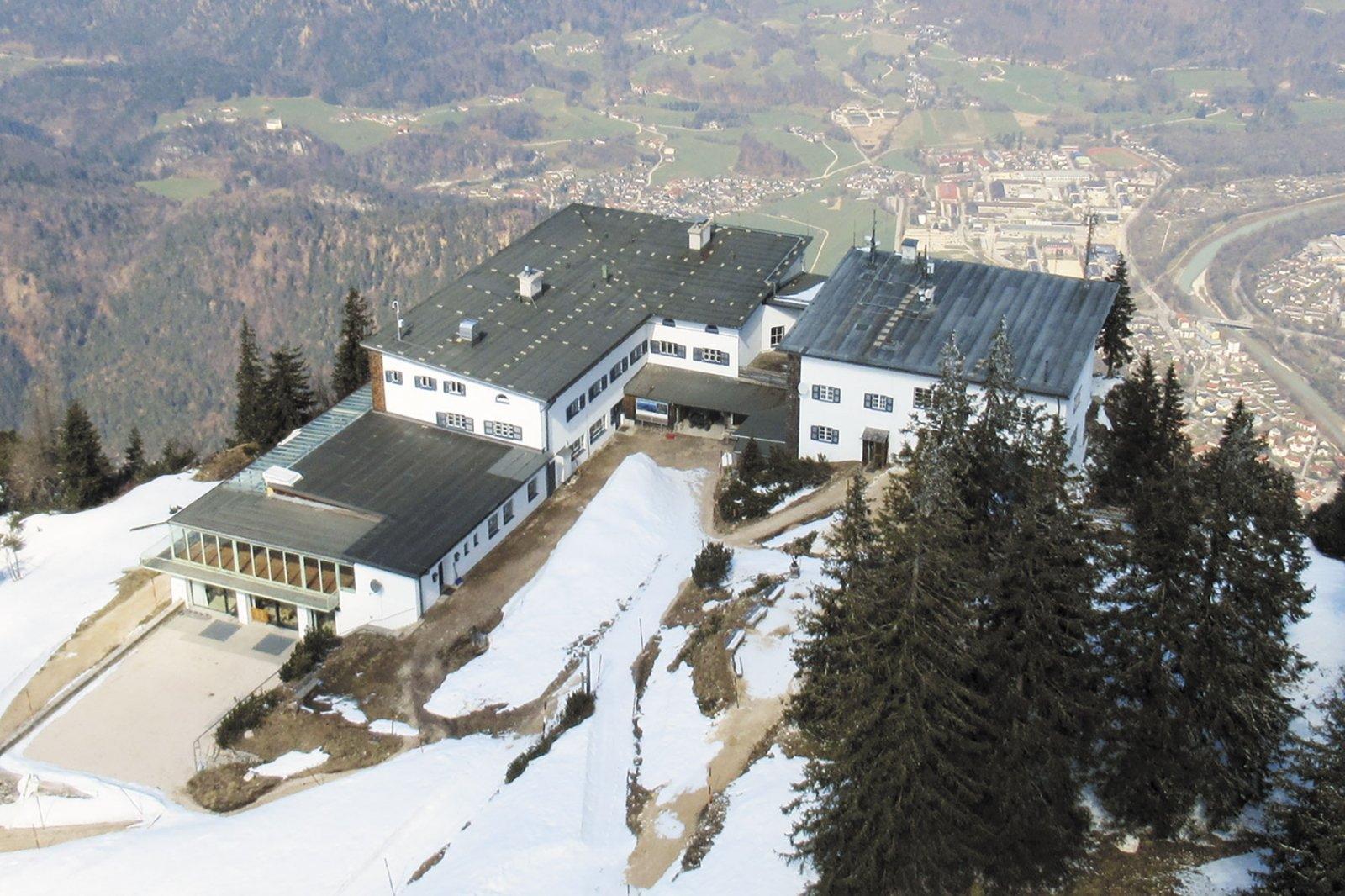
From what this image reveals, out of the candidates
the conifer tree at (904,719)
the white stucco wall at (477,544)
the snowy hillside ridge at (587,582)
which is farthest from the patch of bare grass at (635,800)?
the white stucco wall at (477,544)

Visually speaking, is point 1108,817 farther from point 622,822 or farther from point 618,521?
point 618,521

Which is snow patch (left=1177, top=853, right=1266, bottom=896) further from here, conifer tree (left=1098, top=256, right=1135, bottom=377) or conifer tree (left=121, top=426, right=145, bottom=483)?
conifer tree (left=121, top=426, right=145, bottom=483)

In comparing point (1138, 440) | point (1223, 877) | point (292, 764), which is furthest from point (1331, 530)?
point (292, 764)

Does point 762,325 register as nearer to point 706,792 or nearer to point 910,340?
point 910,340

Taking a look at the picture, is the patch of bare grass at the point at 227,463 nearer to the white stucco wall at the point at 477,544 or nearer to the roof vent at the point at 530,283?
the roof vent at the point at 530,283

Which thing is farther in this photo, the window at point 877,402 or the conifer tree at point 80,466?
the conifer tree at point 80,466

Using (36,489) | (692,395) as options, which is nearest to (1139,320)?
(692,395)
